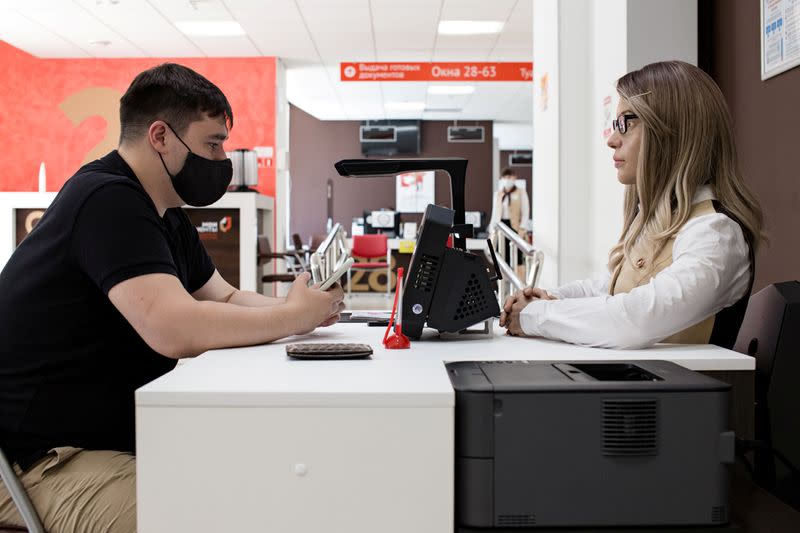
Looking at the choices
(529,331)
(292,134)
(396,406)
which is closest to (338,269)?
(529,331)

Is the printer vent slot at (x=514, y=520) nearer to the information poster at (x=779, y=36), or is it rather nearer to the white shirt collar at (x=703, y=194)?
the white shirt collar at (x=703, y=194)

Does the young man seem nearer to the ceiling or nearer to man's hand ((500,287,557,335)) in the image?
man's hand ((500,287,557,335))

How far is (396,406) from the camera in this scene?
982 millimetres

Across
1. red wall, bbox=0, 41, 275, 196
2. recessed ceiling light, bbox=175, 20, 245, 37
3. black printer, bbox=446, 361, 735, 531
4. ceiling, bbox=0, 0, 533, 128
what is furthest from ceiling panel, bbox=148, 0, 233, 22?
black printer, bbox=446, 361, 735, 531

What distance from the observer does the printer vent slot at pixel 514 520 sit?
98 cm

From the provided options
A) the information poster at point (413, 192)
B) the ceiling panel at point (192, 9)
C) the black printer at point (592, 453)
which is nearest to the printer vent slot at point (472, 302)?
the black printer at point (592, 453)

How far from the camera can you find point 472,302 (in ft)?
4.93

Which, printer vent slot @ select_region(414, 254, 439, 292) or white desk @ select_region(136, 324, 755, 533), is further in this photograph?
printer vent slot @ select_region(414, 254, 439, 292)

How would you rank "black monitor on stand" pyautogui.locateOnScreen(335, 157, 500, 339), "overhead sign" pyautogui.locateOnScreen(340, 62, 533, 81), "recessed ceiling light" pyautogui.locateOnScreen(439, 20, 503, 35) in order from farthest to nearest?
"overhead sign" pyautogui.locateOnScreen(340, 62, 533, 81) → "recessed ceiling light" pyautogui.locateOnScreen(439, 20, 503, 35) → "black monitor on stand" pyautogui.locateOnScreen(335, 157, 500, 339)

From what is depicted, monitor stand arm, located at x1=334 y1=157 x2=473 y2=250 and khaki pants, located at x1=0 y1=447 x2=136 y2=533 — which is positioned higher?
monitor stand arm, located at x1=334 y1=157 x2=473 y2=250

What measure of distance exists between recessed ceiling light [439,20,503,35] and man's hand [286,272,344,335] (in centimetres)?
671

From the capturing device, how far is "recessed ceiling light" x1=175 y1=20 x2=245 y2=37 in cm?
770

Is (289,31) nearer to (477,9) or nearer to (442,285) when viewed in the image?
(477,9)

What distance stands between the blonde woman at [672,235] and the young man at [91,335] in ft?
1.86
